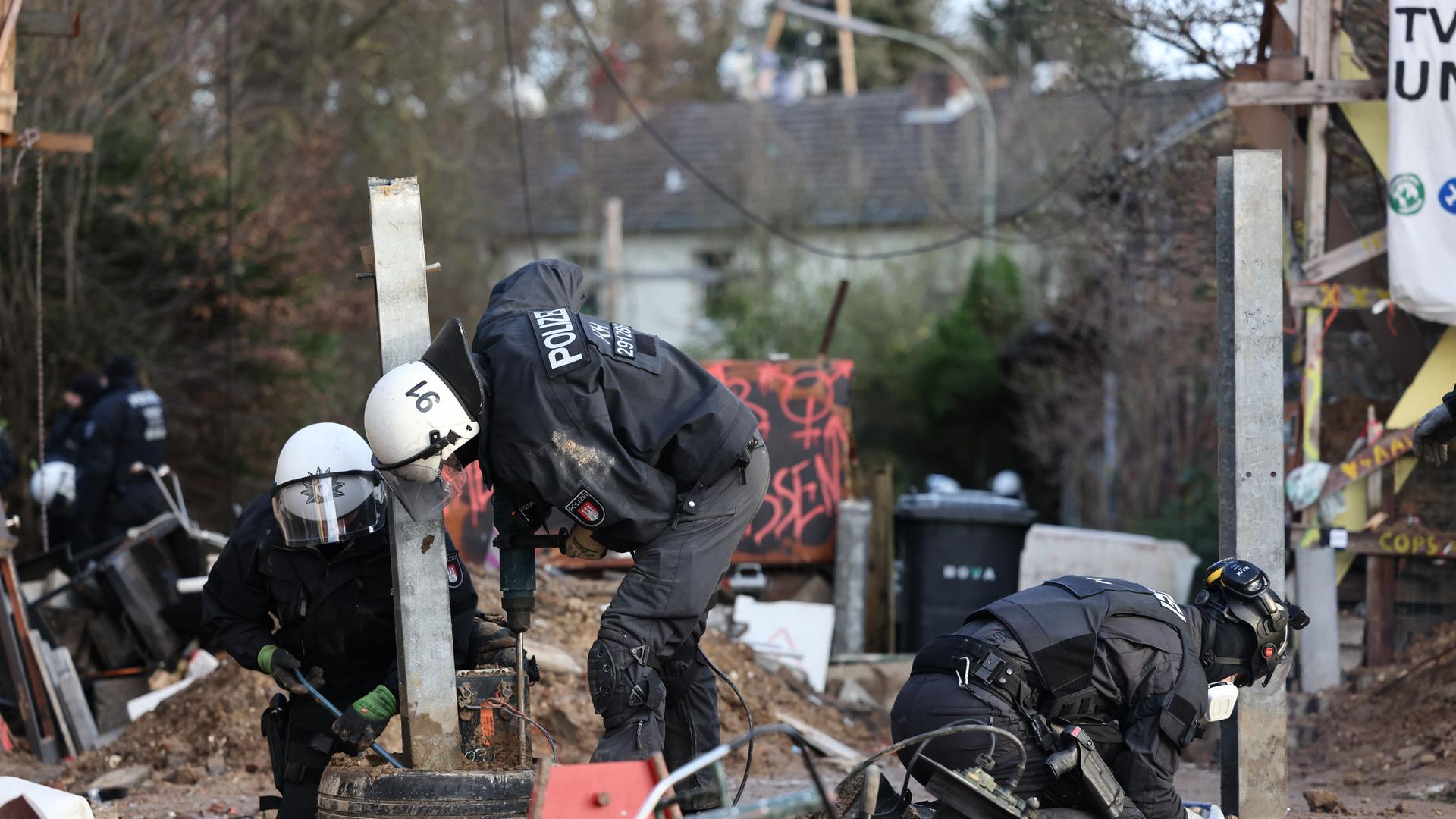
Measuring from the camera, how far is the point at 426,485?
4305 millimetres

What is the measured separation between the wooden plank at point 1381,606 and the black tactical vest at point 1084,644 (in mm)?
3902

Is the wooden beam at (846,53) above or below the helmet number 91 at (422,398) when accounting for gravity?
above

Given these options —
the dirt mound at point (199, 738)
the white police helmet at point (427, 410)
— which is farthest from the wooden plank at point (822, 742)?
the white police helmet at point (427, 410)

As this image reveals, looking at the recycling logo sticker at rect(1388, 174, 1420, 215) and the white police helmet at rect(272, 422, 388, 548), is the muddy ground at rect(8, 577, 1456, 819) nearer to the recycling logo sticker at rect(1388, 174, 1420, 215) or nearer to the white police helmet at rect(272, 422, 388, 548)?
the white police helmet at rect(272, 422, 388, 548)

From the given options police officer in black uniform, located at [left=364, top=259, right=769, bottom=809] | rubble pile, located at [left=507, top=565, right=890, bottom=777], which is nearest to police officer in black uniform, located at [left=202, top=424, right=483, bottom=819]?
police officer in black uniform, located at [left=364, top=259, right=769, bottom=809]

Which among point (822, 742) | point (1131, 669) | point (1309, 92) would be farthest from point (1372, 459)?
point (1131, 669)

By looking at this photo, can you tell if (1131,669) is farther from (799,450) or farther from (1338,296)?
(799,450)

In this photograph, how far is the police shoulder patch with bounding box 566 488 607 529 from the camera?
4.23m

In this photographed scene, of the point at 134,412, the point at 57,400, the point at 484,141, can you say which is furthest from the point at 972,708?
the point at 484,141

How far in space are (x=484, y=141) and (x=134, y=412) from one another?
546 inches

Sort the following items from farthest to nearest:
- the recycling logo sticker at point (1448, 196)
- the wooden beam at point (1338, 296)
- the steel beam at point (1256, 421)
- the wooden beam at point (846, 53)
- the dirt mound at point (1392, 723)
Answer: the wooden beam at point (846, 53)
the wooden beam at point (1338, 296)
the recycling logo sticker at point (1448, 196)
the dirt mound at point (1392, 723)
the steel beam at point (1256, 421)

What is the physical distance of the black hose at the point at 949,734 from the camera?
13.3 ft

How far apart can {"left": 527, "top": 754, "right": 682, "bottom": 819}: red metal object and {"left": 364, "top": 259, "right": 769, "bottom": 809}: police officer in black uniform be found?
54 centimetres

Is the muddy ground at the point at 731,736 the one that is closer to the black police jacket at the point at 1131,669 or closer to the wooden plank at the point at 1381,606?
Answer: the wooden plank at the point at 1381,606
